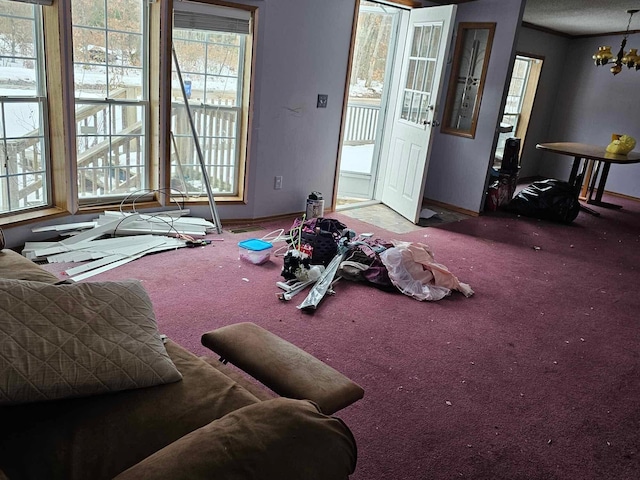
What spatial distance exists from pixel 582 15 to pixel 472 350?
4832 millimetres

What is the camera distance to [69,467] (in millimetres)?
1144

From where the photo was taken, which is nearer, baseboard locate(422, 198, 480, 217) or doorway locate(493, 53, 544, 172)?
baseboard locate(422, 198, 480, 217)

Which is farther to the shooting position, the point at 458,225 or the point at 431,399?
the point at 458,225

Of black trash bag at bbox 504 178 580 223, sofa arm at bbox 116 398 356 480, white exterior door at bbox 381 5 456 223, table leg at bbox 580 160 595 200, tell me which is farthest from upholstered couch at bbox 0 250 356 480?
table leg at bbox 580 160 595 200

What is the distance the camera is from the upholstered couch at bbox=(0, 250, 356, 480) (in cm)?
93

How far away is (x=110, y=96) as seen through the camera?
375 cm

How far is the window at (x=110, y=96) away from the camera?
3.54 metres

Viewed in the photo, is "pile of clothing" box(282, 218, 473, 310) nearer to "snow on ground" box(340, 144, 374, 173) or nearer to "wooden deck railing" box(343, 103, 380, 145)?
"snow on ground" box(340, 144, 374, 173)

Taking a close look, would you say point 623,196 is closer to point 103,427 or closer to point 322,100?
point 322,100

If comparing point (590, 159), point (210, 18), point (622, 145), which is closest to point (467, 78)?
point (590, 159)

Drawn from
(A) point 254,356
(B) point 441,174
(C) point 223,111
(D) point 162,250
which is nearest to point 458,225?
(B) point 441,174

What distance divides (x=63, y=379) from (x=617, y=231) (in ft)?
18.3

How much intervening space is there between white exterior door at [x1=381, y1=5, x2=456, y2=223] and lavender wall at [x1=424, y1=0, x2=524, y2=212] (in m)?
0.70

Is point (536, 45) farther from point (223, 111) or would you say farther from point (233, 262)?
point (233, 262)
